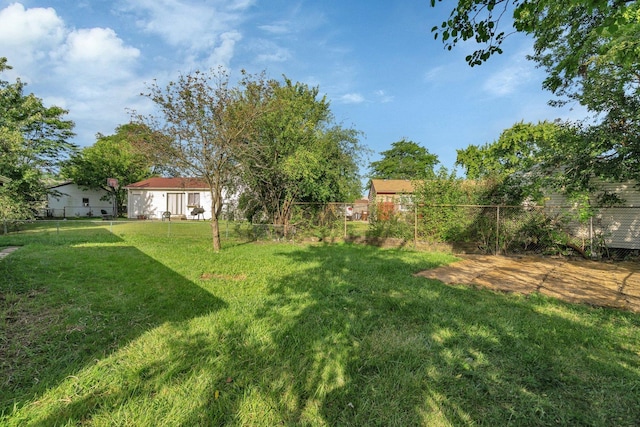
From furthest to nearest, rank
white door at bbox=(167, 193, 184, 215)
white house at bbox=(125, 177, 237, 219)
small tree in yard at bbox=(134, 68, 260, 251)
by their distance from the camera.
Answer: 1. white door at bbox=(167, 193, 184, 215)
2. white house at bbox=(125, 177, 237, 219)
3. small tree in yard at bbox=(134, 68, 260, 251)

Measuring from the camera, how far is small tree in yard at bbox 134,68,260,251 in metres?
7.57

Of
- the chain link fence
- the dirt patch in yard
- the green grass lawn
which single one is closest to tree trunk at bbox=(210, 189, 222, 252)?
the chain link fence

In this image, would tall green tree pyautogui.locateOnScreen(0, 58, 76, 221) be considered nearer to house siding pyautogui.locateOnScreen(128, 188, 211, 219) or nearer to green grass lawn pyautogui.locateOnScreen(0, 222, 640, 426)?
house siding pyautogui.locateOnScreen(128, 188, 211, 219)

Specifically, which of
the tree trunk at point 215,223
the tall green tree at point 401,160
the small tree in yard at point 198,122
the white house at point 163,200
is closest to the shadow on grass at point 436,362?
the tree trunk at point 215,223

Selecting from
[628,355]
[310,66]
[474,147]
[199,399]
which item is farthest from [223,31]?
[474,147]

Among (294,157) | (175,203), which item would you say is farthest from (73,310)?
(175,203)

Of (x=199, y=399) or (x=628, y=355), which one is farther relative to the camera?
(x=628, y=355)

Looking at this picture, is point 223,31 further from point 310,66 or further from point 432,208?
point 432,208

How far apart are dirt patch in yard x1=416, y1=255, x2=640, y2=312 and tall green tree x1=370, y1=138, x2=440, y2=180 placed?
4039 cm

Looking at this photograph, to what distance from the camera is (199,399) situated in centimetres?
203

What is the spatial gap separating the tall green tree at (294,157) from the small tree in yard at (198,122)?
89cm

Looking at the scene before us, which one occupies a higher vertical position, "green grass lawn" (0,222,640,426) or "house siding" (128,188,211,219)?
"house siding" (128,188,211,219)

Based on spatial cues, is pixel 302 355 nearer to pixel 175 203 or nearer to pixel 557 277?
pixel 557 277

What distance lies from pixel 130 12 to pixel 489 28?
8.81 m
